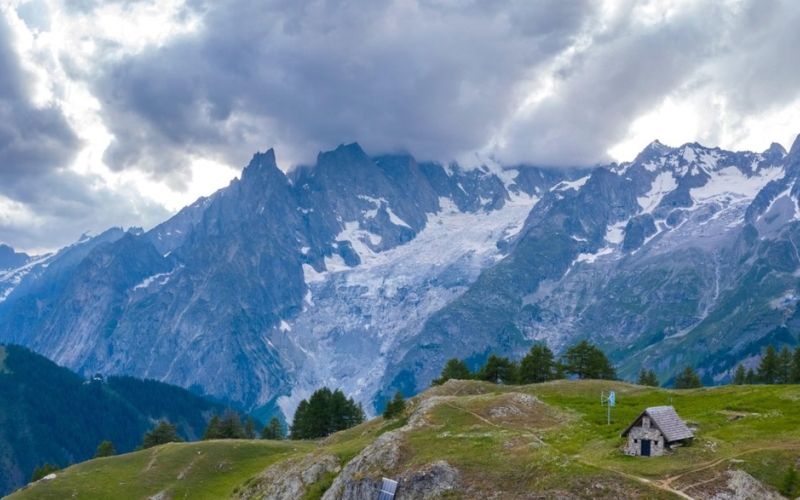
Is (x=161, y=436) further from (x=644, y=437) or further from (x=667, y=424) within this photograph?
(x=667, y=424)

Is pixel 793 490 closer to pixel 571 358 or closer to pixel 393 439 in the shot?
pixel 393 439

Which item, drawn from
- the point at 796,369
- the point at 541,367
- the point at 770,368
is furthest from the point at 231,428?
the point at 796,369

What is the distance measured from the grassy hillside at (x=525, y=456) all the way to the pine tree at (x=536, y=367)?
92.8 ft

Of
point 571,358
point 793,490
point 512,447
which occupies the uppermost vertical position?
point 571,358

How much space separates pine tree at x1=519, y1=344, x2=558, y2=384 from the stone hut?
254 ft

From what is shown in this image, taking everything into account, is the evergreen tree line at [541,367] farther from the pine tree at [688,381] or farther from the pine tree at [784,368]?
the pine tree at [784,368]

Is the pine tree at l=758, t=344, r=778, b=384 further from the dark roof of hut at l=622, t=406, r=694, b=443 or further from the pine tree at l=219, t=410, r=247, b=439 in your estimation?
the pine tree at l=219, t=410, r=247, b=439

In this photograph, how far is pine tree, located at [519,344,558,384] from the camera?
5802 inches

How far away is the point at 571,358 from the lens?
149 metres

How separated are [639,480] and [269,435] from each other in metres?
136

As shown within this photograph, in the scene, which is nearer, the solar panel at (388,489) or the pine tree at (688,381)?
the solar panel at (388,489)

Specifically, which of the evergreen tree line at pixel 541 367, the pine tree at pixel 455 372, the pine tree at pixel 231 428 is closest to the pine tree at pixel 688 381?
the evergreen tree line at pixel 541 367

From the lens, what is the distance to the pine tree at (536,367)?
147 meters

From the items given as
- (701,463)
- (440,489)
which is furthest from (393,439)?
(701,463)
